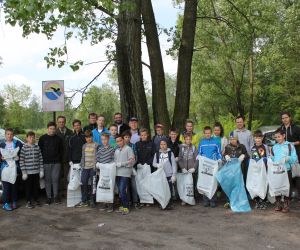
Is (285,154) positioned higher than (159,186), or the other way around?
(285,154)

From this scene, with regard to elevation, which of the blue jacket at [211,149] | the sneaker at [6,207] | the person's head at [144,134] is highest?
the person's head at [144,134]

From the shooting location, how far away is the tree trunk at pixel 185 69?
1163cm

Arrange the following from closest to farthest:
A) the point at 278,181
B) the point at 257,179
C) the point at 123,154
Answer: the point at 278,181 < the point at 257,179 < the point at 123,154

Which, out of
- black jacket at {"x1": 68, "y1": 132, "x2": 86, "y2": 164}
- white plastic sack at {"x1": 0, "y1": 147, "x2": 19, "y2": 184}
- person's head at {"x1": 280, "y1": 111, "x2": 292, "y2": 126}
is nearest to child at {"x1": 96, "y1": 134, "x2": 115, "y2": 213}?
black jacket at {"x1": 68, "y1": 132, "x2": 86, "y2": 164}

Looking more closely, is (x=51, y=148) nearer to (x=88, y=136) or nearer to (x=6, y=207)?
(x=88, y=136)

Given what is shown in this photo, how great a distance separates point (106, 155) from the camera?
8.52 metres

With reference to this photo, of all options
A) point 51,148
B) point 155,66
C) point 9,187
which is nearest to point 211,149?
point 51,148

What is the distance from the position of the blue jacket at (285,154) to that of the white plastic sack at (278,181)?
106mm

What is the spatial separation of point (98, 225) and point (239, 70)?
27426 mm

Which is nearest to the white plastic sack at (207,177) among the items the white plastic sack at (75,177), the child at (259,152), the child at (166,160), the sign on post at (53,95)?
the child at (166,160)

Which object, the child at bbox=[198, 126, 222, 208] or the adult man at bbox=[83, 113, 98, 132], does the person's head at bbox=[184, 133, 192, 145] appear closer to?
the child at bbox=[198, 126, 222, 208]

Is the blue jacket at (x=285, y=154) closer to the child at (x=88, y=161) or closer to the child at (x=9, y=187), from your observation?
the child at (x=88, y=161)

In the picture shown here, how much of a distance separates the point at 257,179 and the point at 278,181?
0.44 m

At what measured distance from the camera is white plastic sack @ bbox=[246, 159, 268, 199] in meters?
8.13
